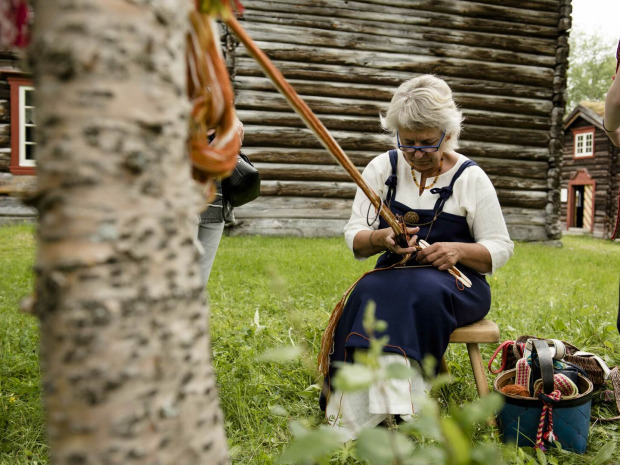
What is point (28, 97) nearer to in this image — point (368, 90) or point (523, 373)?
point (368, 90)

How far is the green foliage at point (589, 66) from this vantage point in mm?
35344

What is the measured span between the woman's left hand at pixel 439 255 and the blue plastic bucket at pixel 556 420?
56 cm

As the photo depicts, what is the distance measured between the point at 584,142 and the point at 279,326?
65.2 ft

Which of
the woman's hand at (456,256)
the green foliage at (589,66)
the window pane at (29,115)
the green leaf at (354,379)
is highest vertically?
the green foliage at (589,66)

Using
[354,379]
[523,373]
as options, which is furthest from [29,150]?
[354,379]

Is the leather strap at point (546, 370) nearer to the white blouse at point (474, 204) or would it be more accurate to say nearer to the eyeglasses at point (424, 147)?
the white blouse at point (474, 204)

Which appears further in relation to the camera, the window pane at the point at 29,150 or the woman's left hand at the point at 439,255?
the window pane at the point at 29,150

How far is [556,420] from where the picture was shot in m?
2.14

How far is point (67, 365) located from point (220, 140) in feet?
1.35

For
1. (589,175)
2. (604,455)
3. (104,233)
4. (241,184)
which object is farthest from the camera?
(589,175)

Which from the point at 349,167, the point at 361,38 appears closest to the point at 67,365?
the point at 349,167

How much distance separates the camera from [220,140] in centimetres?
87

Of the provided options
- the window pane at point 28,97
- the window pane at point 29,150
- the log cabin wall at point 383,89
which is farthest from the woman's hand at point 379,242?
the window pane at point 28,97

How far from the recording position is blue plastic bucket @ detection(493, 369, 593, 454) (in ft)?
7.00
